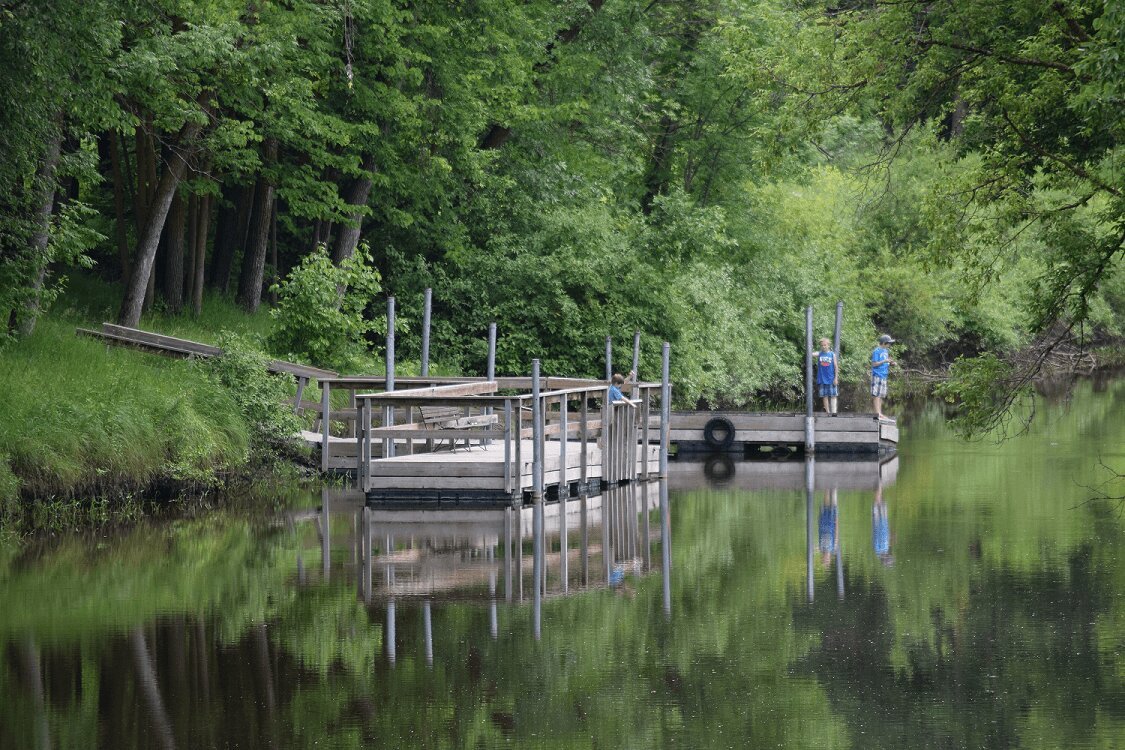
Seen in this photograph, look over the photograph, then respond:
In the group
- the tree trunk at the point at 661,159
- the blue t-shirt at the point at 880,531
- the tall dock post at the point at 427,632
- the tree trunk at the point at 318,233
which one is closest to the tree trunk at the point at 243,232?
the tree trunk at the point at 318,233

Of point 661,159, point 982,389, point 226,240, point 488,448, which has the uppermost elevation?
point 661,159

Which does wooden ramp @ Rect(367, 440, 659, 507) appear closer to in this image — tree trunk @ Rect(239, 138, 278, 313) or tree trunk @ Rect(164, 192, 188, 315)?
tree trunk @ Rect(164, 192, 188, 315)

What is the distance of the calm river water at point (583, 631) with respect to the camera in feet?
32.3

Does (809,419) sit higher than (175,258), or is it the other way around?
(175,258)

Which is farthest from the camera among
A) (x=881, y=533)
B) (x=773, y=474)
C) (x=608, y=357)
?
(x=608, y=357)

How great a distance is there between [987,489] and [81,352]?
13.0 meters

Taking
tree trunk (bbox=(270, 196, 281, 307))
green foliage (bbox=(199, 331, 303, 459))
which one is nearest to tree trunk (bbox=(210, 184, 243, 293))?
tree trunk (bbox=(270, 196, 281, 307))

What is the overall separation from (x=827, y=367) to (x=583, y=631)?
19807 millimetres

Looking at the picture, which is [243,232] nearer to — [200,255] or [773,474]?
[200,255]

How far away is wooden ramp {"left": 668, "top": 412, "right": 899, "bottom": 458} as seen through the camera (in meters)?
30.7

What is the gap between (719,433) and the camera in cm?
3167

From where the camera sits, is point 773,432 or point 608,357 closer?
point 773,432

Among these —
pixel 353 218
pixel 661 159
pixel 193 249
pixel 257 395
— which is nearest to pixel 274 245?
pixel 353 218

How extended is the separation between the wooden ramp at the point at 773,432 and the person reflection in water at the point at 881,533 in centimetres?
757
